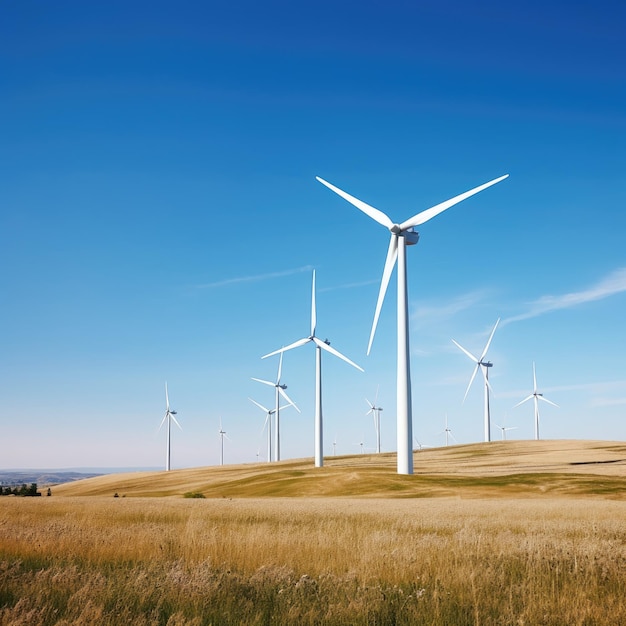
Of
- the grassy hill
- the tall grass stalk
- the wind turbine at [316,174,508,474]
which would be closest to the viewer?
the tall grass stalk

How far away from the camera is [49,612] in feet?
27.8

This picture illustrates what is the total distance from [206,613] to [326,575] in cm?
310

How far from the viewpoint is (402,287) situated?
64.1 m

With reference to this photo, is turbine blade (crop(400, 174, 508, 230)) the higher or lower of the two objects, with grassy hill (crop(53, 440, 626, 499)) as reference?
higher

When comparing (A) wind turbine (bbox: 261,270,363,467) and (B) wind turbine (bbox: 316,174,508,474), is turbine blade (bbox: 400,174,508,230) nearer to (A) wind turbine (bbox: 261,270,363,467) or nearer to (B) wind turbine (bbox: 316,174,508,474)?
(B) wind turbine (bbox: 316,174,508,474)

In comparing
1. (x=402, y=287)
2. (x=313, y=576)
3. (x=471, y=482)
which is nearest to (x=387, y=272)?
(x=402, y=287)

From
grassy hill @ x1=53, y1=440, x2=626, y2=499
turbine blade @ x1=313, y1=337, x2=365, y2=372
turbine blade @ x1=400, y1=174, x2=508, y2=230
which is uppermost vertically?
turbine blade @ x1=400, y1=174, x2=508, y2=230

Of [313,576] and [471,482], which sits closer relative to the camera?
[313,576]

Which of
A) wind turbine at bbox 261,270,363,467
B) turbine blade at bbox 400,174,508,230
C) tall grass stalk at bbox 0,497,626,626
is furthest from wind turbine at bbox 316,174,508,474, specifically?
tall grass stalk at bbox 0,497,626,626

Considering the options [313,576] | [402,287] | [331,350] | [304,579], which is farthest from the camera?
[331,350]

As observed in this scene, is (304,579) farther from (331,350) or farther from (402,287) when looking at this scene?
(331,350)

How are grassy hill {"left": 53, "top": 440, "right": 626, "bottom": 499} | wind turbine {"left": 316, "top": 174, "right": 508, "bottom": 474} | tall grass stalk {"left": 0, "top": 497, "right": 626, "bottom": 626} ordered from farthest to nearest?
wind turbine {"left": 316, "top": 174, "right": 508, "bottom": 474} → grassy hill {"left": 53, "top": 440, "right": 626, "bottom": 499} → tall grass stalk {"left": 0, "top": 497, "right": 626, "bottom": 626}

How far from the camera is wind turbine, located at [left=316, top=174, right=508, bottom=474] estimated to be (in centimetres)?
6281

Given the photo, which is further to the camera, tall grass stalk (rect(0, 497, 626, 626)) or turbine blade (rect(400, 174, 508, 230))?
turbine blade (rect(400, 174, 508, 230))
